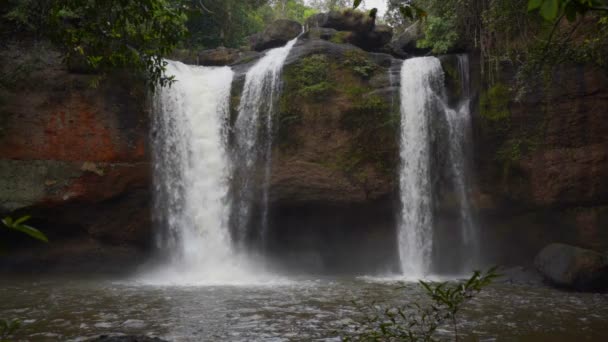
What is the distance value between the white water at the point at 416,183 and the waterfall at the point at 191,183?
514 centimetres

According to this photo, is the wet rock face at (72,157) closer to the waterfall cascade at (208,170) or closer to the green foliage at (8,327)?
the waterfall cascade at (208,170)

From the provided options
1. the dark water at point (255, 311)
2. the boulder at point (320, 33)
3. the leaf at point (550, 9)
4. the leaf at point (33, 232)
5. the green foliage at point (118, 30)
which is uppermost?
the boulder at point (320, 33)

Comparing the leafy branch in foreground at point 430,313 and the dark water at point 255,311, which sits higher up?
the leafy branch in foreground at point 430,313

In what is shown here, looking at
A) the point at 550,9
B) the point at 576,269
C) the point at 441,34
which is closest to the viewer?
the point at 550,9

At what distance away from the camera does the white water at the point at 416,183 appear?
48.8ft

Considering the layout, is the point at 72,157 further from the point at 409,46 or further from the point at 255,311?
the point at 409,46

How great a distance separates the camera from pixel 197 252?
1433 centimetres

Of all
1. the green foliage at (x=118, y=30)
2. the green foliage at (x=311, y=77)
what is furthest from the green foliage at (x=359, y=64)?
the green foliage at (x=118, y=30)

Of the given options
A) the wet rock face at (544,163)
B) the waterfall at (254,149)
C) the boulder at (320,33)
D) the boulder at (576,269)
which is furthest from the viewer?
the boulder at (320,33)

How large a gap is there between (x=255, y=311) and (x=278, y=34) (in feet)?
50.5

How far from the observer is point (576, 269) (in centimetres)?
1134

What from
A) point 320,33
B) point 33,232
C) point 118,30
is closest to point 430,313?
point 33,232

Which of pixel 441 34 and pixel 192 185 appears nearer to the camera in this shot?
pixel 192 185

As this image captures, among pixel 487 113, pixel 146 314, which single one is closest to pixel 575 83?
pixel 487 113
